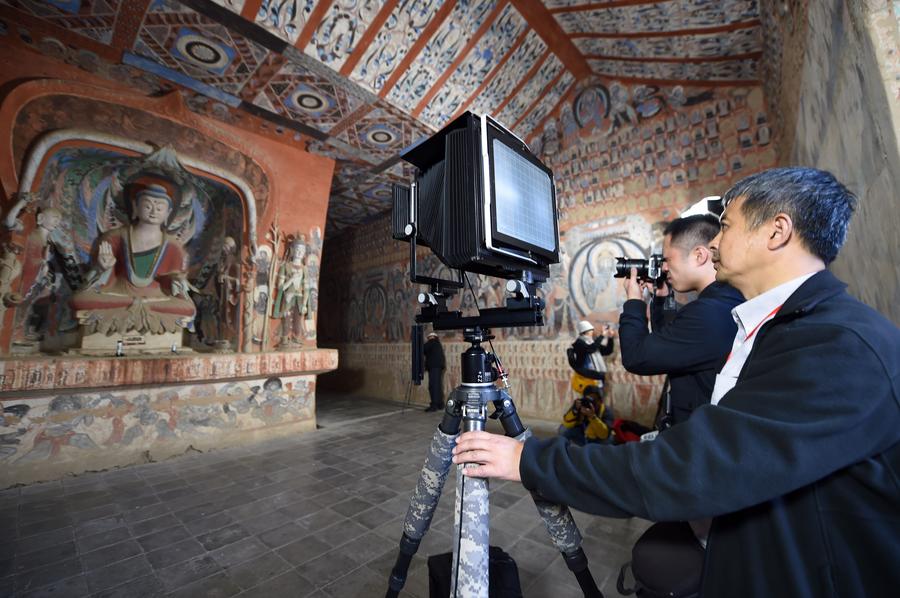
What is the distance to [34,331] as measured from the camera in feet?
12.9

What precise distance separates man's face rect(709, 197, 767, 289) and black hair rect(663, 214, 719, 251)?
56 centimetres

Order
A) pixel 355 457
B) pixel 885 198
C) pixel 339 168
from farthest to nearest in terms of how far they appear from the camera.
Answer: pixel 339 168
pixel 355 457
pixel 885 198

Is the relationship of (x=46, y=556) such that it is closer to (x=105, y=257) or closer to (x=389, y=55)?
(x=105, y=257)

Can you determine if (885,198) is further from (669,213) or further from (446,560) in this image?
(669,213)

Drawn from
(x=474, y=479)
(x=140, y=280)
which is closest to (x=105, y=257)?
(x=140, y=280)

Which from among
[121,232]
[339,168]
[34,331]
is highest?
[339,168]

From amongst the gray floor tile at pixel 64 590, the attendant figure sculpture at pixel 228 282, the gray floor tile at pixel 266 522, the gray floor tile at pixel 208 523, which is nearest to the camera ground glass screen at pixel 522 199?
the gray floor tile at pixel 266 522

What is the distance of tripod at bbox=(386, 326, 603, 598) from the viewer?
3.37ft

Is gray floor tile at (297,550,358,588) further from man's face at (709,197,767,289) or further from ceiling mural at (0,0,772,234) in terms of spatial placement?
ceiling mural at (0,0,772,234)

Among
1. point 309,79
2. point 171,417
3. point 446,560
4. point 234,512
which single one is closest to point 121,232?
point 171,417

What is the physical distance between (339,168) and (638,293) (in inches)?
258

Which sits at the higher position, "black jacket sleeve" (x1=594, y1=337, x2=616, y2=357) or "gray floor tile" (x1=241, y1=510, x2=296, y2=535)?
"black jacket sleeve" (x1=594, y1=337, x2=616, y2=357)

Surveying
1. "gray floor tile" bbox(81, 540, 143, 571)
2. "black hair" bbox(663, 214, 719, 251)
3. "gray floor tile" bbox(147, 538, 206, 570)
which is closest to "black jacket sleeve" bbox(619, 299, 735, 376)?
"black hair" bbox(663, 214, 719, 251)

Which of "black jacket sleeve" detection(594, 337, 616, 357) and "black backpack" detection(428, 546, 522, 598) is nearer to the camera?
"black backpack" detection(428, 546, 522, 598)
